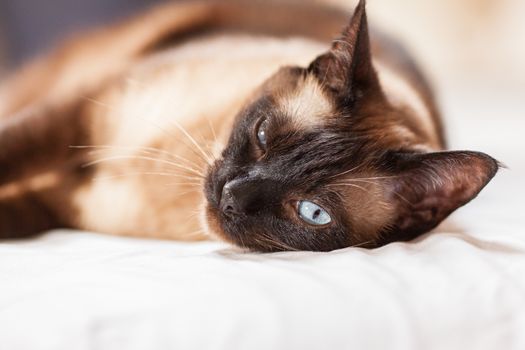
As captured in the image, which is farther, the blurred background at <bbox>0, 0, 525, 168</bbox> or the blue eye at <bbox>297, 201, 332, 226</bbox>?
the blurred background at <bbox>0, 0, 525, 168</bbox>

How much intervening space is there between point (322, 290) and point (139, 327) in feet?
0.88

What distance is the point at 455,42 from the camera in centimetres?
305

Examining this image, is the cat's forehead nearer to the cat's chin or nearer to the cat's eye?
the cat's eye

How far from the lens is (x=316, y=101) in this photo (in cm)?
130

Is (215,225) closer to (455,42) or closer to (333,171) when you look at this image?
(333,171)

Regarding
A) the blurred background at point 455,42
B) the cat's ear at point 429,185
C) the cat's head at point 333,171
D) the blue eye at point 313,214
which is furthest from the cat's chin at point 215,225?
the blurred background at point 455,42

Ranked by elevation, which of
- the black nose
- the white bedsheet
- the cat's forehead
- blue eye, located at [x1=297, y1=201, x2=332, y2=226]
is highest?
the cat's forehead

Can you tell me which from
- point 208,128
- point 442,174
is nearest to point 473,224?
point 442,174

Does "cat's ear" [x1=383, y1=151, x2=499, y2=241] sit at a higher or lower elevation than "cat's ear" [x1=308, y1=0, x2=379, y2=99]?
lower

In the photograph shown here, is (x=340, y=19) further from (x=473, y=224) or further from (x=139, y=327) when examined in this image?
(x=139, y=327)

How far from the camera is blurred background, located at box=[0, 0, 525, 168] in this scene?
7.59 feet

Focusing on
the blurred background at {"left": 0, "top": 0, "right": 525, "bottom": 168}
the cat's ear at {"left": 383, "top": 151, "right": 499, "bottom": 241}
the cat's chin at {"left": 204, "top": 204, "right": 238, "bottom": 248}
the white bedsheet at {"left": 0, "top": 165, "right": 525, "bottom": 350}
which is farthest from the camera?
the blurred background at {"left": 0, "top": 0, "right": 525, "bottom": 168}

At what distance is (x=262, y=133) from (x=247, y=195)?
160 mm

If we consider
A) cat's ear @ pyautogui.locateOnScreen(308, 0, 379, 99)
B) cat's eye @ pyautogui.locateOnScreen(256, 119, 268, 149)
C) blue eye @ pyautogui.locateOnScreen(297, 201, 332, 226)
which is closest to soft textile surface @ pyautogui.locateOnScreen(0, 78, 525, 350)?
blue eye @ pyautogui.locateOnScreen(297, 201, 332, 226)
